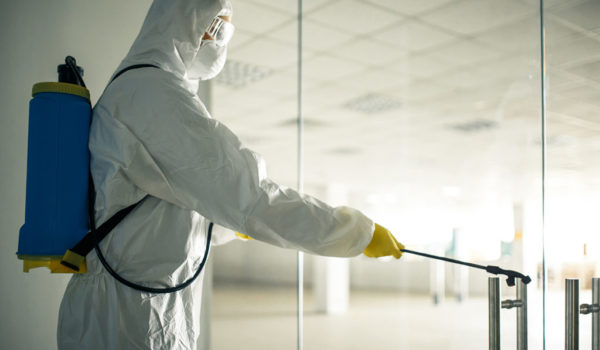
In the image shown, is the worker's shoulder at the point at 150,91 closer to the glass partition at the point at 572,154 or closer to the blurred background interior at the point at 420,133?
the blurred background interior at the point at 420,133

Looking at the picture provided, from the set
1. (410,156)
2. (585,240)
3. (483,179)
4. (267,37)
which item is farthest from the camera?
(267,37)

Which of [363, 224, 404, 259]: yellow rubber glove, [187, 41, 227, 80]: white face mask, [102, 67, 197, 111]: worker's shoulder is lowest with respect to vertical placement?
[363, 224, 404, 259]: yellow rubber glove

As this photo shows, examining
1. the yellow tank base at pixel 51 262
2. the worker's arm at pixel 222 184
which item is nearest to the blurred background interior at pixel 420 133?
the worker's arm at pixel 222 184

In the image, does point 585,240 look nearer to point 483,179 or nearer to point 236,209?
point 483,179

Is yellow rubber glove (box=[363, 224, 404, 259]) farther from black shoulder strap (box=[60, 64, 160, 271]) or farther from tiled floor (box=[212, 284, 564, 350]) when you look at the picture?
black shoulder strap (box=[60, 64, 160, 271])

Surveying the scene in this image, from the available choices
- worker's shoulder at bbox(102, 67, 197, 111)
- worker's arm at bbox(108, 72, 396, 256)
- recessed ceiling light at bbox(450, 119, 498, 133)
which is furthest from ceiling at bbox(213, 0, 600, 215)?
worker's shoulder at bbox(102, 67, 197, 111)

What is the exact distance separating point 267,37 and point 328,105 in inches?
21.3

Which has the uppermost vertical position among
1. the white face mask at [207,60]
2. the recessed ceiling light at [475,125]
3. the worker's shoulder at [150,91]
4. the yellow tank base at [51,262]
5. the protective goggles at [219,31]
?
the protective goggles at [219,31]

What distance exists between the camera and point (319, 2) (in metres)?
1.90

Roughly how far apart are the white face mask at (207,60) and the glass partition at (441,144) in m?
0.48

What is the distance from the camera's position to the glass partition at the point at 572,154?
4.02 ft

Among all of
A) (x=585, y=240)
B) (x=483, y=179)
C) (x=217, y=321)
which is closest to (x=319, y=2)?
(x=483, y=179)

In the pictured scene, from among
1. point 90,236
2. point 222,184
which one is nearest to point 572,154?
point 222,184

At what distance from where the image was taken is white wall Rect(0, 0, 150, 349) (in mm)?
1691
